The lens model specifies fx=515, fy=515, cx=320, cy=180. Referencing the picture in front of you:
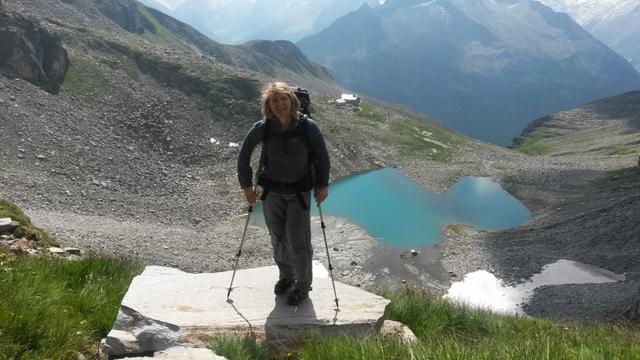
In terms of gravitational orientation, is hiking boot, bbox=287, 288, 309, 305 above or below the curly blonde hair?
below

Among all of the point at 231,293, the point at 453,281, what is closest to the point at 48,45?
the point at 453,281

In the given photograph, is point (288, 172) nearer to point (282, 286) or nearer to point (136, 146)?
point (282, 286)

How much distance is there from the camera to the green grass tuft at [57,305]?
5.57 meters

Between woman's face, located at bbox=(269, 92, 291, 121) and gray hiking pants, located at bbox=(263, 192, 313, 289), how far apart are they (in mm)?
1443

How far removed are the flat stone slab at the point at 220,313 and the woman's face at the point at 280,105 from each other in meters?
3.36

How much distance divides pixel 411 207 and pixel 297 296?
185ft

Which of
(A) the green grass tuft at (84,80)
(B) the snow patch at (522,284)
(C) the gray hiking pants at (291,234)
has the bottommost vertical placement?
(B) the snow patch at (522,284)

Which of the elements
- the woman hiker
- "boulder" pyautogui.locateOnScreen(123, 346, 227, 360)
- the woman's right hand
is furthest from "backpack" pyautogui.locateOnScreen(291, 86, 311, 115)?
"boulder" pyautogui.locateOnScreen(123, 346, 227, 360)

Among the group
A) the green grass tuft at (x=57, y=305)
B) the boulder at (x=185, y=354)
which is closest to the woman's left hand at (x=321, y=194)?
the boulder at (x=185, y=354)

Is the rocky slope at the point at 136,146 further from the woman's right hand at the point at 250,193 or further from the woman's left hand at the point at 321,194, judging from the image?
the woman's left hand at the point at 321,194

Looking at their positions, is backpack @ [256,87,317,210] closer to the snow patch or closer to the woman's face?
the woman's face

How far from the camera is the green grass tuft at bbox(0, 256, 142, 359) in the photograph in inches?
219

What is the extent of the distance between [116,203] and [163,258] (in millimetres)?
14194

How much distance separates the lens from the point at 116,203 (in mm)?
46469
